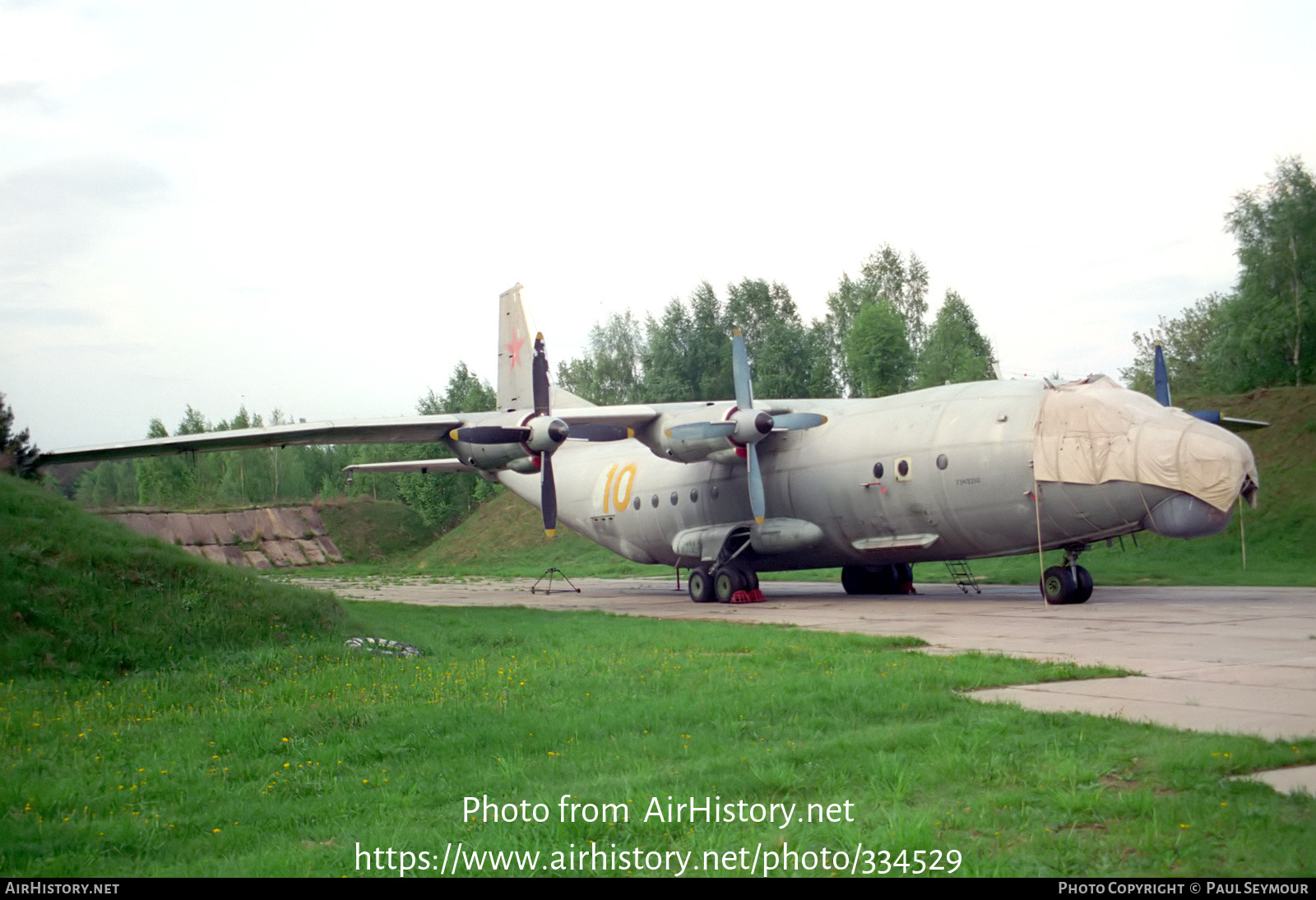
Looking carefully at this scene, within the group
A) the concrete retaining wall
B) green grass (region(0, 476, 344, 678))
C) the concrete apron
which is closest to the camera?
the concrete apron

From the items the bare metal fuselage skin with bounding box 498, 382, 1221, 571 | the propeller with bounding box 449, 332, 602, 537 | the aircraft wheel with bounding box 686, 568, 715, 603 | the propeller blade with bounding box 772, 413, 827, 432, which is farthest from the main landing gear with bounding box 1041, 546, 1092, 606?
the propeller with bounding box 449, 332, 602, 537

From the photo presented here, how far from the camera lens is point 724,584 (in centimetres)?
2439

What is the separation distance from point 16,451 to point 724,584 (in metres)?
16.2

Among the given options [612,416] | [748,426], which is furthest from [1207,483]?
[612,416]

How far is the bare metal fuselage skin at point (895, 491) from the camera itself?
1906 centimetres

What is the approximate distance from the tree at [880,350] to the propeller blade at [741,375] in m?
36.8

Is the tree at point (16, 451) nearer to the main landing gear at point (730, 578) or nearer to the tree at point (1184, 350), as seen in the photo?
the main landing gear at point (730, 578)

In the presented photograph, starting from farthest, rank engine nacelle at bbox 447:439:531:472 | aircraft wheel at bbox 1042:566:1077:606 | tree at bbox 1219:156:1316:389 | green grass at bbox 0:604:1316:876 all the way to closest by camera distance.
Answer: tree at bbox 1219:156:1316:389, engine nacelle at bbox 447:439:531:472, aircraft wheel at bbox 1042:566:1077:606, green grass at bbox 0:604:1316:876

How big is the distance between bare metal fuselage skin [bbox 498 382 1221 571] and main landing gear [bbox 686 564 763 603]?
2.10 ft

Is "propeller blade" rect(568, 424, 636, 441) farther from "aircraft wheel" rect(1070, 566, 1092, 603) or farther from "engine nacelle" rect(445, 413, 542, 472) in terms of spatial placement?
"aircraft wheel" rect(1070, 566, 1092, 603)

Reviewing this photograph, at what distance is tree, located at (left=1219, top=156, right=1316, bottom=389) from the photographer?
4425 centimetres

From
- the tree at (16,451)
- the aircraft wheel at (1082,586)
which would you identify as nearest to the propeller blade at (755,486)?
the aircraft wheel at (1082,586)

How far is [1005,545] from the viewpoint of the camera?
66.3 feet
